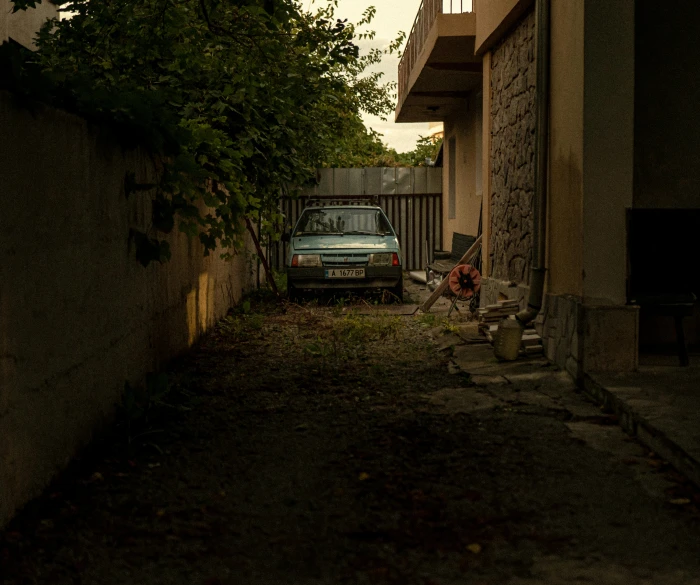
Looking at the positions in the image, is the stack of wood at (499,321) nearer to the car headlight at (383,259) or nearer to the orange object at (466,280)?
the orange object at (466,280)

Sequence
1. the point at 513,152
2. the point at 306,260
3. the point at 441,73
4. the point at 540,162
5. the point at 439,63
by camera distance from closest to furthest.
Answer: the point at 540,162, the point at 513,152, the point at 306,260, the point at 439,63, the point at 441,73

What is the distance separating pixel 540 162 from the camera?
767 centimetres

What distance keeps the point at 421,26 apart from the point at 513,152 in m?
6.33

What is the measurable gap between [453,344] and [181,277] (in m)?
3.01

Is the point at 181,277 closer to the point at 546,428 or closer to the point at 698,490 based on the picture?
the point at 546,428

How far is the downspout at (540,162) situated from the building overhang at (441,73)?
4474 mm

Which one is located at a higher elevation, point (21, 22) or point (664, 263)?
point (21, 22)

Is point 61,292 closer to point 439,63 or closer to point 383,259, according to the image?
point 383,259

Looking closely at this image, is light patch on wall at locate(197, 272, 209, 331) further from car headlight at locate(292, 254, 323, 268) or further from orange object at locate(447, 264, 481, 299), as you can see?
car headlight at locate(292, 254, 323, 268)

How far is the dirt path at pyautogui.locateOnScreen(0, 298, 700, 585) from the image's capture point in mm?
3209

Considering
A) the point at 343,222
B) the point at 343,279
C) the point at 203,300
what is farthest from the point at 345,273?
the point at 203,300

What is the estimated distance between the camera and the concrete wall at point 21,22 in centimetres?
1446

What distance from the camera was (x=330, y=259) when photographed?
13.0 meters

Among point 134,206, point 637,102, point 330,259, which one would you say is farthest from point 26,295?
point 330,259
